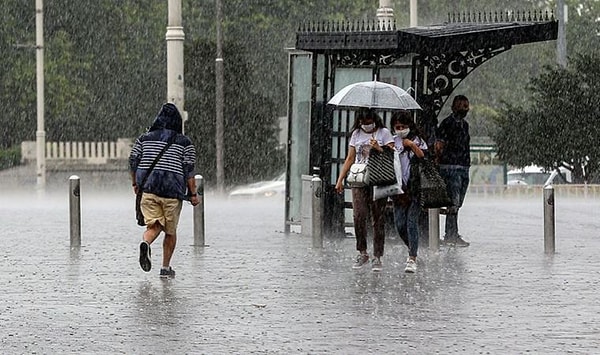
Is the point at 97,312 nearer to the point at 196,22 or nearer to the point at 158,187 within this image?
the point at 158,187

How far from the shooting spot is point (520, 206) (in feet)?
121

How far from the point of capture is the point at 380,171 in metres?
16.5

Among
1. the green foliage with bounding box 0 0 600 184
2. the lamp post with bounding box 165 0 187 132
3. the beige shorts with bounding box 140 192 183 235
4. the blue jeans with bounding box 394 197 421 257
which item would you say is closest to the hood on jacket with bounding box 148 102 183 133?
the beige shorts with bounding box 140 192 183 235

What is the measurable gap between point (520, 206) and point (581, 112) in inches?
248

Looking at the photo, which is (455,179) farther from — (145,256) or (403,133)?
(145,256)

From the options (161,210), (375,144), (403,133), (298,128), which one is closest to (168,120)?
(161,210)

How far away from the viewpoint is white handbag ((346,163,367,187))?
16750 millimetres

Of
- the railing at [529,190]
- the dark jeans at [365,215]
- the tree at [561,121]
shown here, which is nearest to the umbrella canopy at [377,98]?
the dark jeans at [365,215]

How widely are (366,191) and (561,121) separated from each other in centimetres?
2611

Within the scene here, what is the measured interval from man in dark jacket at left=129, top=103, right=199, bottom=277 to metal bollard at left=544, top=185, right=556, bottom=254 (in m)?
4.66

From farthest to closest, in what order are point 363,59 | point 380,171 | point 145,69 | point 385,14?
1. point 145,69
2. point 385,14
3. point 363,59
4. point 380,171

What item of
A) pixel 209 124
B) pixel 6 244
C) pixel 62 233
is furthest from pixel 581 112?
pixel 6 244

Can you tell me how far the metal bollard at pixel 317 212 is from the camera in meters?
19.9

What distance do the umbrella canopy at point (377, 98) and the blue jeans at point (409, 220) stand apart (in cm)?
113
